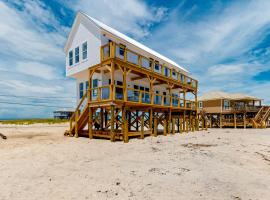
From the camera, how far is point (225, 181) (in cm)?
530

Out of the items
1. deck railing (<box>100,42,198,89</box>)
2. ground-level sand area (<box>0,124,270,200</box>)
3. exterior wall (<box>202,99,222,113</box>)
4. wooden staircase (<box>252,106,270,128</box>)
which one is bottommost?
ground-level sand area (<box>0,124,270,200</box>)

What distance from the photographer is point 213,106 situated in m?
35.1

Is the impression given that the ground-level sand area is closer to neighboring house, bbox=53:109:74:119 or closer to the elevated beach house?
the elevated beach house

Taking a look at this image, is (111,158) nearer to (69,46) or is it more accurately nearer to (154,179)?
(154,179)

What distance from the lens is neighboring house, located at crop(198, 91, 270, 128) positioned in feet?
103

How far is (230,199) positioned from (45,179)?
5.12 m

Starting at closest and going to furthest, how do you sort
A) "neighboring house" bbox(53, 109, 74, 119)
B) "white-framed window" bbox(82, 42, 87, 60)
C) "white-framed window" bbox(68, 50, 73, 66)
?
"white-framed window" bbox(82, 42, 87, 60), "white-framed window" bbox(68, 50, 73, 66), "neighboring house" bbox(53, 109, 74, 119)

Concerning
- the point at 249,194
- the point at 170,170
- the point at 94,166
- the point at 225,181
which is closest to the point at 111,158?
the point at 94,166

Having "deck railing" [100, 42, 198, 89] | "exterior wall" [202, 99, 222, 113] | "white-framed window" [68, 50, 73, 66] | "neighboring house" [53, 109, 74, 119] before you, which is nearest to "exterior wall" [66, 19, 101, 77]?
"white-framed window" [68, 50, 73, 66]

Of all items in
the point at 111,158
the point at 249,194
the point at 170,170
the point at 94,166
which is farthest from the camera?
the point at 111,158

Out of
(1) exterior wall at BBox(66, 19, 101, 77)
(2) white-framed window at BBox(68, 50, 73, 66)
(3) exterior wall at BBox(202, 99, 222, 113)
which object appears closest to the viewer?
(1) exterior wall at BBox(66, 19, 101, 77)

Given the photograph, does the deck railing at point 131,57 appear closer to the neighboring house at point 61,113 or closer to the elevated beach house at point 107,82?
the elevated beach house at point 107,82

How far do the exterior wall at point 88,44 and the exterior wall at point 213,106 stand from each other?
2687cm

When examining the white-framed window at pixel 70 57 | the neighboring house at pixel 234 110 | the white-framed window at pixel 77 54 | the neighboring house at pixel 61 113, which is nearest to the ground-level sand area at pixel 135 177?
the white-framed window at pixel 77 54
